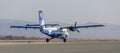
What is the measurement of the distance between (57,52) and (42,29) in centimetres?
5772

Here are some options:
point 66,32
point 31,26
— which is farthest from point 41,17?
point 66,32

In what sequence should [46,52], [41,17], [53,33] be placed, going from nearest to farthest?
1. [46,52]
2. [53,33]
3. [41,17]

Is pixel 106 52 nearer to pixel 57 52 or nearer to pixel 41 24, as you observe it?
pixel 57 52

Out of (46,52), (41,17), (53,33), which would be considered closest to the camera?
(46,52)

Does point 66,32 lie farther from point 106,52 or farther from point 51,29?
point 106,52

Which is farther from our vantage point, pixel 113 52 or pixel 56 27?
pixel 56 27

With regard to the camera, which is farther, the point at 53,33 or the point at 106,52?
the point at 53,33

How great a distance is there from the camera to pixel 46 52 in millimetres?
34969

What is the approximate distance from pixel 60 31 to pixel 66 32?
2031mm

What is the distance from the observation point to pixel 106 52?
35906 mm

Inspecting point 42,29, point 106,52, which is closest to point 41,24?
point 42,29

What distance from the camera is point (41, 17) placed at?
9931 centimetres

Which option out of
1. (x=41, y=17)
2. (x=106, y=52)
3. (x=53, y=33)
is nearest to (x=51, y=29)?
(x=53, y=33)

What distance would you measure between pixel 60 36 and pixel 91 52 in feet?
184
